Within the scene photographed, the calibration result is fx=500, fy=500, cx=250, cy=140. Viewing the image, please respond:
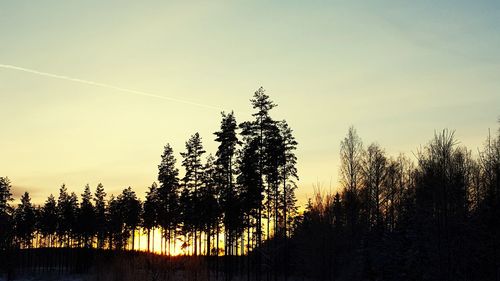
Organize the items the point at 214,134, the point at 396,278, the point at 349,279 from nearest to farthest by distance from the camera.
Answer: the point at 396,278, the point at 349,279, the point at 214,134

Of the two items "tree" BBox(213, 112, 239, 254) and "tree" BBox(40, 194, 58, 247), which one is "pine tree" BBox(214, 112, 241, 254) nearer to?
"tree" BBox(213, 112, 239, 254)

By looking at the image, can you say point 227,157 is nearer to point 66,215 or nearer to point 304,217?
point 304,217

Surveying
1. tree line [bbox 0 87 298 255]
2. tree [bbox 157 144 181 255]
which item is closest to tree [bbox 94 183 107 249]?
tree line [bbox 0 87 298 255]

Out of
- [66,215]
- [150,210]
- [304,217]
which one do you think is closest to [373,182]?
[304,217]

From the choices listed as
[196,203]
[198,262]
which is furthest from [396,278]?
[196,203]

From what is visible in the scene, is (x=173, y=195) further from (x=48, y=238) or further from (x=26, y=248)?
(x=26, y=248)

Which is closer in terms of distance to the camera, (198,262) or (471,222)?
(198,262)

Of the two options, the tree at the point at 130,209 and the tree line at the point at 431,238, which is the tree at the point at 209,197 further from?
the tree at the point at 130,209

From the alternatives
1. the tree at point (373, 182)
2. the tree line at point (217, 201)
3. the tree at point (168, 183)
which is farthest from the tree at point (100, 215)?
the tree at point (373, 182)

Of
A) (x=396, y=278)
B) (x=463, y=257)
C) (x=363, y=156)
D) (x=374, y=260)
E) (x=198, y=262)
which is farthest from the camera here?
(x=363, y=156)

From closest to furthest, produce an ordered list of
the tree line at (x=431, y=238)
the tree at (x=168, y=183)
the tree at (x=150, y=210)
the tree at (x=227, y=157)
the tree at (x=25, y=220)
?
the tree line at (x=431, y=238)
the tree at (x=227, y=157)
the tree at (x=168, y=183)
the tree at (x=150, y=210)
the tree at (x=25, y=220)

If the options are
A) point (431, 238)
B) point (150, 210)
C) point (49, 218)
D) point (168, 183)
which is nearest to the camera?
point (431, 238)

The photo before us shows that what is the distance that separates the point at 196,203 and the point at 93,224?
41732 millimetres

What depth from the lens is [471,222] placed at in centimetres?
3706
